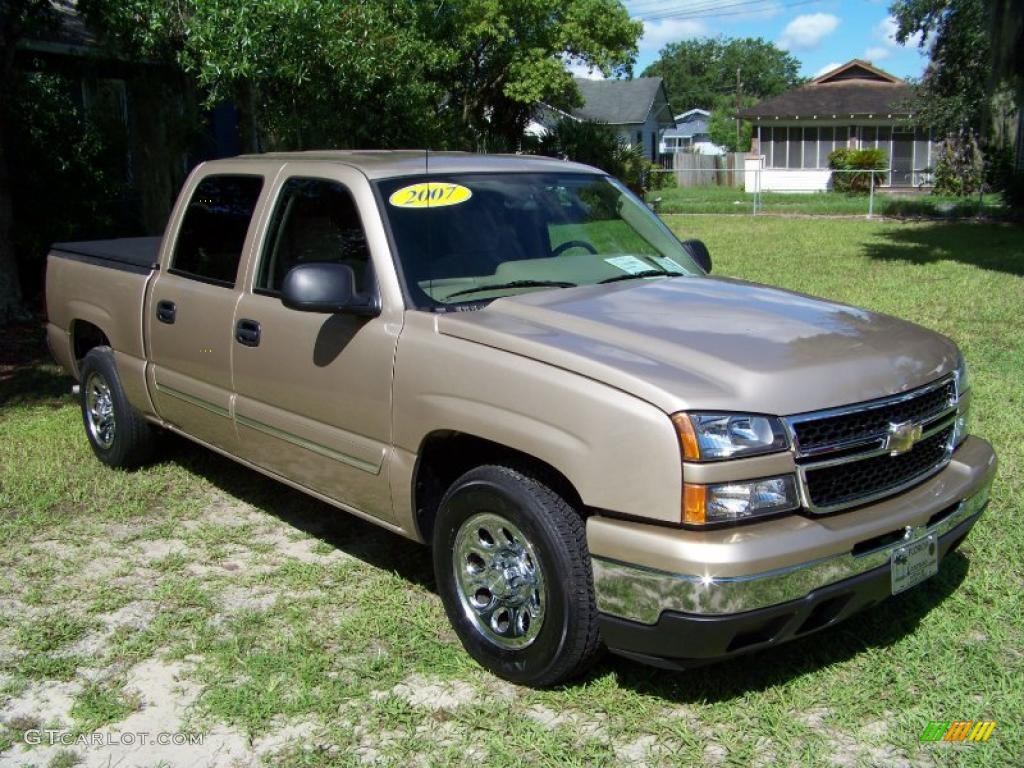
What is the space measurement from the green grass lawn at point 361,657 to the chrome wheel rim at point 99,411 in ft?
0.82

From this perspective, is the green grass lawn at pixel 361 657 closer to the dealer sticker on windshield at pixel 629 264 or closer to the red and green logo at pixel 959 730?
the red and green logo at pixel 959 730

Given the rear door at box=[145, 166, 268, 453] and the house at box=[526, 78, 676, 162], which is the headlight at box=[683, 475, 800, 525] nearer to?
the rear door at box=[145, 166, 268, 453]

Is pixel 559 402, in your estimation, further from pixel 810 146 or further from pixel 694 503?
pixel 810 146

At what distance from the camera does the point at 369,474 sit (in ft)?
13.8

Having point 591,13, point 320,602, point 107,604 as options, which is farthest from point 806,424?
point 591,13

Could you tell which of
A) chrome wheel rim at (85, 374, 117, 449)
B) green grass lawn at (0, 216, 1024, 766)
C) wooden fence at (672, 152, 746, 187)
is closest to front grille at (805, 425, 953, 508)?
green grass lawn at (0, 216, 1024, 766)

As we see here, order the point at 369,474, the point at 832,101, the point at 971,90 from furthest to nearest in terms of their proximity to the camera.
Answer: the point at 832,101 → the point at 971,90 → the point at 369,474

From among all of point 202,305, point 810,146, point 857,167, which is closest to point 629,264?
point 202,305

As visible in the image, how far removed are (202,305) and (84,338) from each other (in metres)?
1.91

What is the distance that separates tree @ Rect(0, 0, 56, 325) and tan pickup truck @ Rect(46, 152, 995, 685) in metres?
6.10

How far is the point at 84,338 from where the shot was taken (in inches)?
260

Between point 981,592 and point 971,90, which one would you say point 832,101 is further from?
point 981,592

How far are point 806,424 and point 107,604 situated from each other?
3092 millimetres

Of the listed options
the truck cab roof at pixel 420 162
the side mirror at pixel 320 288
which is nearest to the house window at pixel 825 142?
the truck cab roof at pixel 420 162
